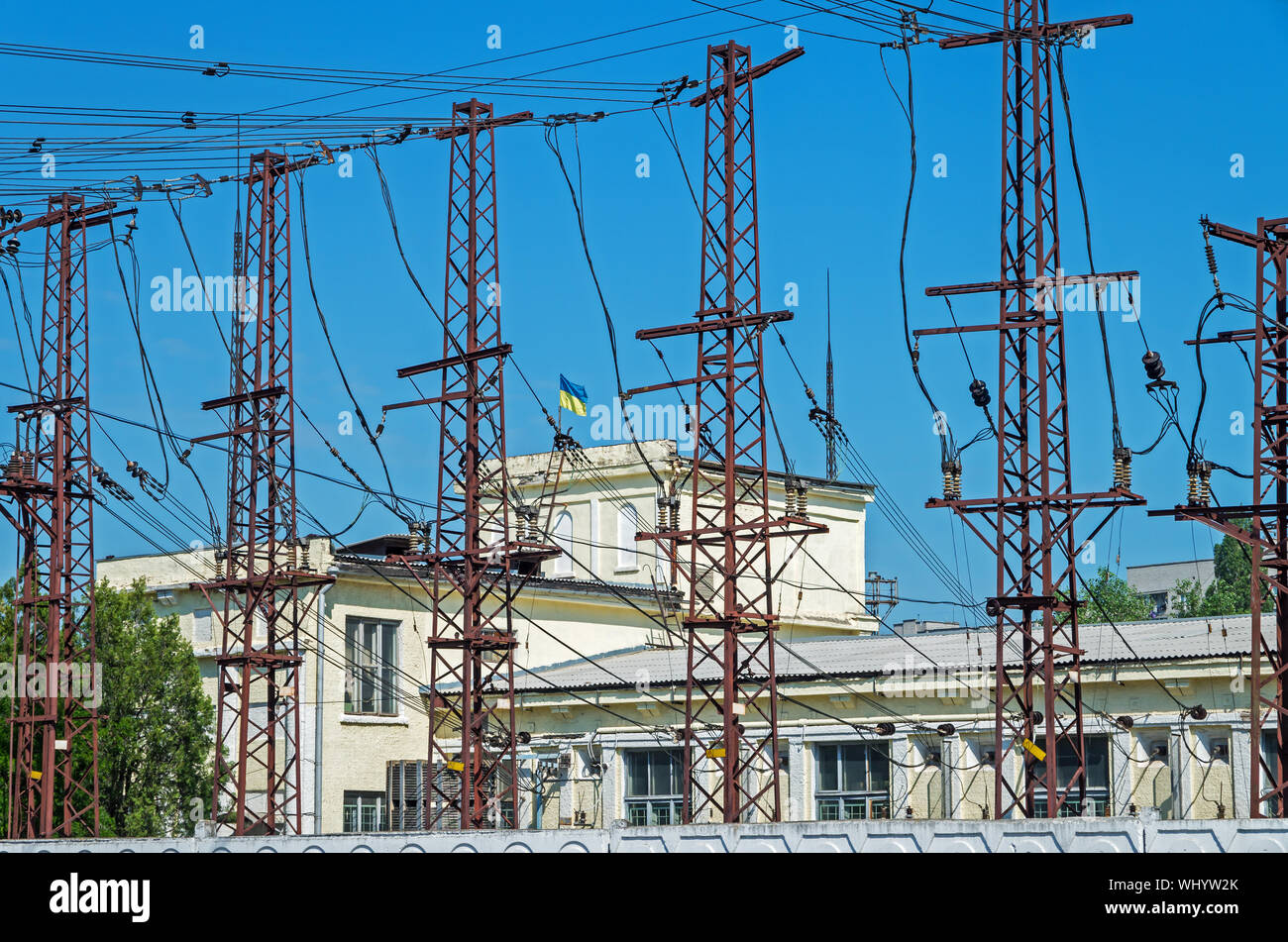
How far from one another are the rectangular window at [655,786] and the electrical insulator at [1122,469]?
51.8 ft

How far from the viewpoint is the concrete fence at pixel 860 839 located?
1716 centimetres

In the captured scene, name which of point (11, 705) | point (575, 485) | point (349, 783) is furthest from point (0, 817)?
point (575, 485)

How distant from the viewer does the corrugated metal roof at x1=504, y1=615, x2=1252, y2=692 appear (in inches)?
1500

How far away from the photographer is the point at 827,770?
3972 cm

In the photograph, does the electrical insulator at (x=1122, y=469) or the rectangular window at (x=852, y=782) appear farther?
the rectangular window at (x=852, y=782)

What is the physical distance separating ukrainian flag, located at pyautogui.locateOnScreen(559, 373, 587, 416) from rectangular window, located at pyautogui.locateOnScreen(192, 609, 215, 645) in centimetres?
1158

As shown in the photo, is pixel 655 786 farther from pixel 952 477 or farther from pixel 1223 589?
pixel 1223 589

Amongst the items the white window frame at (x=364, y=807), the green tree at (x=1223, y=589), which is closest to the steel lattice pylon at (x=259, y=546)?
the white window frame at (x=364, y=807)

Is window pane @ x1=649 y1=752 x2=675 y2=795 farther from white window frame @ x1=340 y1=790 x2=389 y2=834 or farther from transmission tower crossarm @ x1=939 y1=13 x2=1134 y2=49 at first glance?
transmission tower crossarm @ x1=939 y1=13 x2=1134 y2=49

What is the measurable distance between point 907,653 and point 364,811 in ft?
49.6

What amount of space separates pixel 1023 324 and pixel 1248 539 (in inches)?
229

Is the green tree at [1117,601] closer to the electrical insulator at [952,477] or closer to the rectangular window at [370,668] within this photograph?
the rectangular window at [370,668]

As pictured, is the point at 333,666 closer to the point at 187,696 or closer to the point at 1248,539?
the point at 187,696

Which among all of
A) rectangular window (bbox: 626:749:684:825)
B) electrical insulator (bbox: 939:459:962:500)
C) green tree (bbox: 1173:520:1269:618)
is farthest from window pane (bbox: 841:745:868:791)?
green tree (bbox: 1173:520:1269:618)
